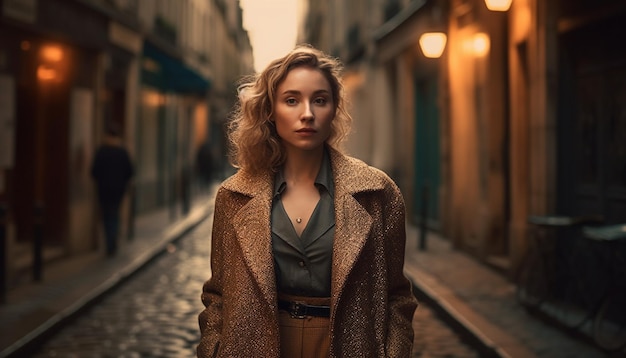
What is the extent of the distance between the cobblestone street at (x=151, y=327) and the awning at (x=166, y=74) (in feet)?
34.3

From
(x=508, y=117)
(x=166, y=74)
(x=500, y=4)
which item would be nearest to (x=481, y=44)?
(x=508, y=117)

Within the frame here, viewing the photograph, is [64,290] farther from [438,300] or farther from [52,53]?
[52,53]

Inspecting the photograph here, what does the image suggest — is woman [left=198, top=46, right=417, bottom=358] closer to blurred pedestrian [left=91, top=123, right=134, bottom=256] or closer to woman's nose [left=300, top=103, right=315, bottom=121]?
woman's nose [left=300, top=103, right=315, bottom=121]

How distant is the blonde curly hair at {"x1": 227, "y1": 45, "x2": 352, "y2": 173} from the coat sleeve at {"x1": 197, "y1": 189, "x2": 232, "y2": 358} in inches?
6.3

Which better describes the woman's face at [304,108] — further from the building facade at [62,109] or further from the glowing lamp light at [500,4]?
the glowing lamp light at [500,4]

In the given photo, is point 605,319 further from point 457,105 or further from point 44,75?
point 44,75

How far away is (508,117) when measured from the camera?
12078mm

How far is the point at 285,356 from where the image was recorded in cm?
262

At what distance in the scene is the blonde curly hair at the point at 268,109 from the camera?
2.67 meters

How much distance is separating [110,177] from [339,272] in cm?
1084

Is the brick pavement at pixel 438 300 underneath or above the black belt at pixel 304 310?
underneath

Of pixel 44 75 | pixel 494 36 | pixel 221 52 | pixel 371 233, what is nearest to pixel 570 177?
pixel 494 36

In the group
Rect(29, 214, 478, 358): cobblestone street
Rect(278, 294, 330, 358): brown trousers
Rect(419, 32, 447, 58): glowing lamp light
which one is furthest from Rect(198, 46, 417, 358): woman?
Rect(419, 32, 447, 58): glowing lamp light

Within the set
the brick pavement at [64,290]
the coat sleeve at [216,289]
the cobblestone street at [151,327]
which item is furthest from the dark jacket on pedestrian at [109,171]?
the coat sleeve at [216,289]
